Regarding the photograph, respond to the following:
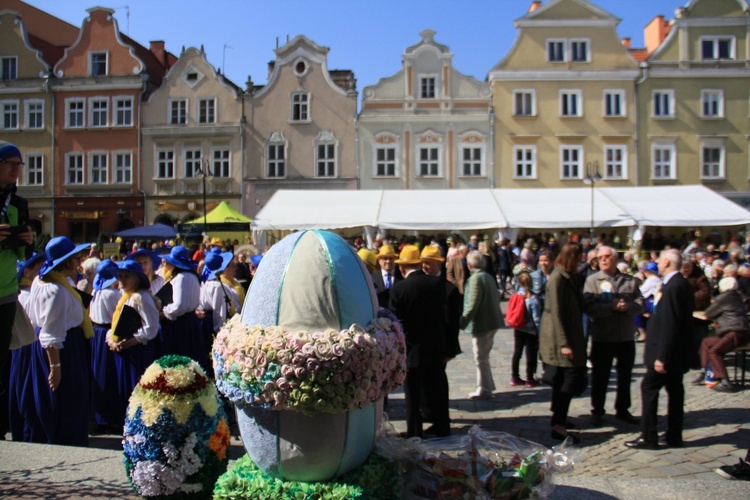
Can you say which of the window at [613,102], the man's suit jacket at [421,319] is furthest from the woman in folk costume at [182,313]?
the window at [613,102]

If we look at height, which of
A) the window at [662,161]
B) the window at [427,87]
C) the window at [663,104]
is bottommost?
the window at [662,161]

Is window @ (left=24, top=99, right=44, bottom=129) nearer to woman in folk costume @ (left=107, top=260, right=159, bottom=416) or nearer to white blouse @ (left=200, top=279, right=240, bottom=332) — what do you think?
white blouse @ (left=200, top=279, right=240, bottom=332)

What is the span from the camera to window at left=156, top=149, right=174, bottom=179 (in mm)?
32781

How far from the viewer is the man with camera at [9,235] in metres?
3.74

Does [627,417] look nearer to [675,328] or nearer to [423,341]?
[675,328]

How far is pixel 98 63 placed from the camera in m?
33.8

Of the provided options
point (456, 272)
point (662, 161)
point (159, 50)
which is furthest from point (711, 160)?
point (159, 50)

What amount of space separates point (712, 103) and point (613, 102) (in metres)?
4.90

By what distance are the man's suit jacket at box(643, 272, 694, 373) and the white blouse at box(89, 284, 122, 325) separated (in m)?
5.31

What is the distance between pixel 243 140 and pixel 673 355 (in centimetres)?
2905

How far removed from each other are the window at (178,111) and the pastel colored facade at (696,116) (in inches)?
903

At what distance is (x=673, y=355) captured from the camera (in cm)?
552

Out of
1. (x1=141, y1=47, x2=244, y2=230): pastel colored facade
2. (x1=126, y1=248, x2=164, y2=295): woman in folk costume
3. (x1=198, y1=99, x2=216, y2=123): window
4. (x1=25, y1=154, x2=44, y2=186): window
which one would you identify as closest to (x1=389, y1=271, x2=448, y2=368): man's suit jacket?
(x1=126, y1=248, x2=164, y2=295): woman in folk costume

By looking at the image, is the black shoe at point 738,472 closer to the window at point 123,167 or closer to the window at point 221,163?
the window at point 221,163
